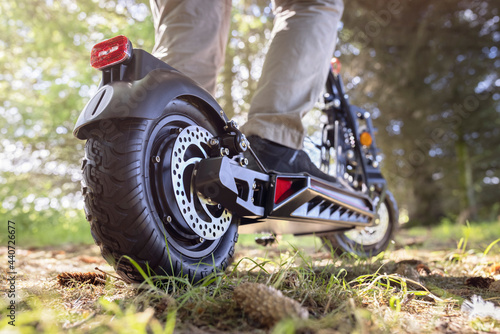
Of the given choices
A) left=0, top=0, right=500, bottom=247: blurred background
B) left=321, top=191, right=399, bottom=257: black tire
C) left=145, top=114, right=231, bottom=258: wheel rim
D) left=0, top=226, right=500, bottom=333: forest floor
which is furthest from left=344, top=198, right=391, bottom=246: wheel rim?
left=0, top=0, right=500, bottom=247: blurred background

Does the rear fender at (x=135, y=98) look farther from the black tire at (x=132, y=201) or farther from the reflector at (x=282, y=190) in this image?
the reflector at (x=282, y=190)

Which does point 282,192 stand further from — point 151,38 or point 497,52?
point 497,52

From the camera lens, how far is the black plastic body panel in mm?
1015

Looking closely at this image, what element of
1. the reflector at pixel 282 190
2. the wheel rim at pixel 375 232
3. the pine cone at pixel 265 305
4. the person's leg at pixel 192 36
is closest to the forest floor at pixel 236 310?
the pine cone at pixel 265 305

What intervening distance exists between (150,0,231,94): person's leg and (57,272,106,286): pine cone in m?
0.82

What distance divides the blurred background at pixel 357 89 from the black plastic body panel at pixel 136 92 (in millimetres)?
3462

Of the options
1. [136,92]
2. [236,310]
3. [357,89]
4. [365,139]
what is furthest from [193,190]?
[357,89]

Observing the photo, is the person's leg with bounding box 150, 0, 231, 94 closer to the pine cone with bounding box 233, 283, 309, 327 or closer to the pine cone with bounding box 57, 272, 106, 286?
the pine cone with bounding box 57, 272, 106, 286

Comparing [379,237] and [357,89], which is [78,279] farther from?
[357,89]

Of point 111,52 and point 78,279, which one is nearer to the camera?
point 111,52

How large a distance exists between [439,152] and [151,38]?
7172mm

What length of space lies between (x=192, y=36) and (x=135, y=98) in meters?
0.60

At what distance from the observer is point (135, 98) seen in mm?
1024

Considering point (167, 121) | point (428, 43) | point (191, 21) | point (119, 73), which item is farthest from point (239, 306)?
point (428, 43)
